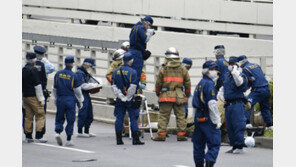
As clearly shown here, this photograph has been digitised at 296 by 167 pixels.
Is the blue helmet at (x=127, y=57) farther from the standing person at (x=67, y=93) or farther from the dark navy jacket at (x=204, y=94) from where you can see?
the dark navy jacket at (x=204, y=94)

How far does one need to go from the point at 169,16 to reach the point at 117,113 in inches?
561

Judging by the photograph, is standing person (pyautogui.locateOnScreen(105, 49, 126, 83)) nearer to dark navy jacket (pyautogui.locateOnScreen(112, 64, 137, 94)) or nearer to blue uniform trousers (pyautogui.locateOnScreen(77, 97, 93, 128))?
blue uniform trousers (pyautogui.locateOnScreen(77, 97, 93, 128))

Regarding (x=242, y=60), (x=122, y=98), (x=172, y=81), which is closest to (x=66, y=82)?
(x=122, y=98)

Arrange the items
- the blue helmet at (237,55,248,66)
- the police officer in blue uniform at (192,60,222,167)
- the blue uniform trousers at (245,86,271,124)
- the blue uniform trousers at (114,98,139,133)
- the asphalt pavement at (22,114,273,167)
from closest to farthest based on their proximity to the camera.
Answer: 1. the police officer in blue uniform at (192,60,222,167)
2. the asphalt pavement at (22,114,273,167)
3. the blue uniform trousers at (114,98,139,133)
4. the blue helmet at (237,55,248,66)
5. the blue uniform trousers at (245,86,271,124)

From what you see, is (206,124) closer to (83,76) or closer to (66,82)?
(66,82)

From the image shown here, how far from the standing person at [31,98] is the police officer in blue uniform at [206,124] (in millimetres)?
5076

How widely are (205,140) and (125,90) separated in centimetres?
482

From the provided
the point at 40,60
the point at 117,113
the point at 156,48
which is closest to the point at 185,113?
the point at 117,113

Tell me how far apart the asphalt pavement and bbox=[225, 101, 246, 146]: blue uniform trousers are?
33cm

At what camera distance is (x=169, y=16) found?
33.6 m

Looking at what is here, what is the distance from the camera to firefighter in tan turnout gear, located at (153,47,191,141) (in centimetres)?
2042

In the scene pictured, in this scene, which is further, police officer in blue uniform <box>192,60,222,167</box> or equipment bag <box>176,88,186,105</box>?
equipment bag <box>176,88,186,105</box>

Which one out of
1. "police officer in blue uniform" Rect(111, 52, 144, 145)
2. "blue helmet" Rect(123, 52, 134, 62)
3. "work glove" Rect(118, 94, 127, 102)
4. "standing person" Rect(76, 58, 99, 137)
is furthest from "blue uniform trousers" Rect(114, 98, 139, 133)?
"standing person" Rect(76, 58, 99, 137)

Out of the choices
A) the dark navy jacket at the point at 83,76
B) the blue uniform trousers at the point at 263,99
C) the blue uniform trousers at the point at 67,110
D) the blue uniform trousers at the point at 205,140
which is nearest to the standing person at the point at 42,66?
the blue uniform trousers at the point at 67,110
